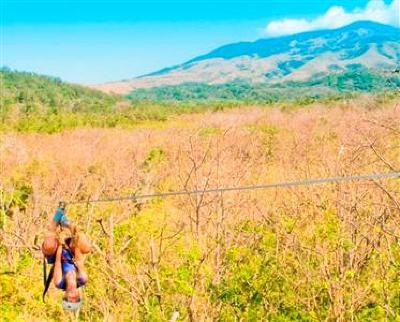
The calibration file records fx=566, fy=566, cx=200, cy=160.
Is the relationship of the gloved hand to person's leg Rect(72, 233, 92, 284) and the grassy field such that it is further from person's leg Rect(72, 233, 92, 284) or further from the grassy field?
the grassy field

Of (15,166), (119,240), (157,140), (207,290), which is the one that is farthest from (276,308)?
(157,140)

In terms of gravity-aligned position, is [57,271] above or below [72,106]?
below

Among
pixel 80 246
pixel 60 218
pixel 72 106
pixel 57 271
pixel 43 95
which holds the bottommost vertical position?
pixel 57 271

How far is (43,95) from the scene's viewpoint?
76.8 metres

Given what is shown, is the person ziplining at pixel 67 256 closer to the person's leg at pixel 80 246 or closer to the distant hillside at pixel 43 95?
the person's leg at pixel 80 246

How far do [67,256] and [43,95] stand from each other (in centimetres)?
7707

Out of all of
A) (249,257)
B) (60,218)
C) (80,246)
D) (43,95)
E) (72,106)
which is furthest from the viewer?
(43,95)

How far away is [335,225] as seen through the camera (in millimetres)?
8125

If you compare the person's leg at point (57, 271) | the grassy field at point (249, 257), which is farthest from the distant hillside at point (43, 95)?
the person's leg at point (57, 271)

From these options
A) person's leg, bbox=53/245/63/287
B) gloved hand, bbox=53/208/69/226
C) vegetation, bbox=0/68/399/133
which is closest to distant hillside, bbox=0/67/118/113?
vegetation, bbox=0/68/399/133

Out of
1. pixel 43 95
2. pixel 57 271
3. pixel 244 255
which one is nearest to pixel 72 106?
pixel 43 95

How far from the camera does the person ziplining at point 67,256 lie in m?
3.01

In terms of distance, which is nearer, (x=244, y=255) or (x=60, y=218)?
(x=60, y=218)

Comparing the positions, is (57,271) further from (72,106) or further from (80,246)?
(72,106)
